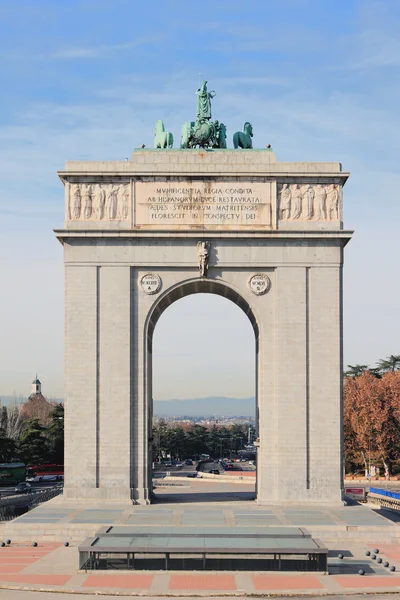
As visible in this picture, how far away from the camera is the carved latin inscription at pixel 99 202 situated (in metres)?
44.7

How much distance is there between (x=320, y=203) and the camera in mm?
44812

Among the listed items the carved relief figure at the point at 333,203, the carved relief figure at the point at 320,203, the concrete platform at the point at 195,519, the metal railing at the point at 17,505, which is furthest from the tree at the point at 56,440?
the carved relief figure at the point at 333,203

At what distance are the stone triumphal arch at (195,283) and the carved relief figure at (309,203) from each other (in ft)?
0.18

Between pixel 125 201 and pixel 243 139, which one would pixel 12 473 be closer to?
pixel 125 201

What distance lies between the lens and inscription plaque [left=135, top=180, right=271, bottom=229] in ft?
147

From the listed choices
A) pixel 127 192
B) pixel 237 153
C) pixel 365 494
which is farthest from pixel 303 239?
pixel 365 494

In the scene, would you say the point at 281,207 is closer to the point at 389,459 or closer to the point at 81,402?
the point at 81,402

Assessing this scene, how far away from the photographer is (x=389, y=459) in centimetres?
8069

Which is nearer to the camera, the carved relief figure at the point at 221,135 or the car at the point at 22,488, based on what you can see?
the carved relief figure at the point at 221,135

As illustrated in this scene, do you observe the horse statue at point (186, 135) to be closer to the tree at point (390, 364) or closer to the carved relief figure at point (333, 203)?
the carved relief figure at point (333, 203)

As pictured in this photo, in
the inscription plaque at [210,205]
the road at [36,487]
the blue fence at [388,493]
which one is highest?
the inscription plaque at [210,205]

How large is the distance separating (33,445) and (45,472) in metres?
3.17

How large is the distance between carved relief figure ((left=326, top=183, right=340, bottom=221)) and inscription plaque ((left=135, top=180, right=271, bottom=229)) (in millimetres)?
3219

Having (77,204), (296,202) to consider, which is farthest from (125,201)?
(296,202)
